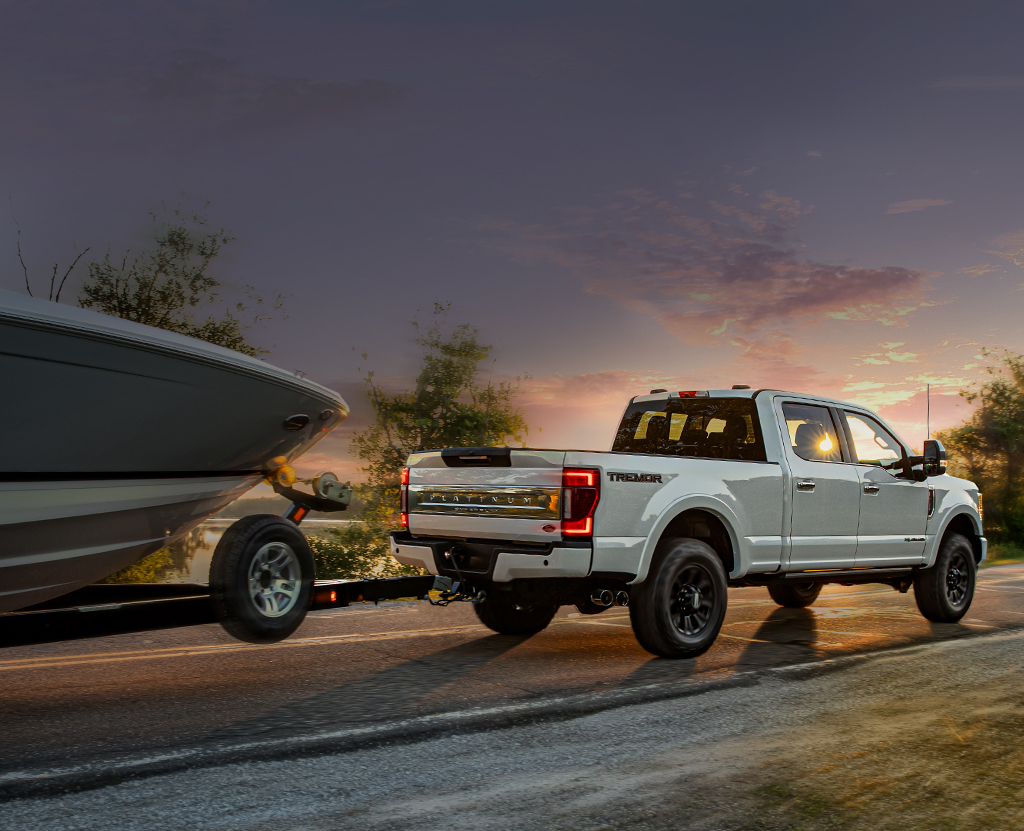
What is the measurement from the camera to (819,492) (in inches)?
320

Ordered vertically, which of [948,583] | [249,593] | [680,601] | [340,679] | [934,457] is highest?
[934,457]

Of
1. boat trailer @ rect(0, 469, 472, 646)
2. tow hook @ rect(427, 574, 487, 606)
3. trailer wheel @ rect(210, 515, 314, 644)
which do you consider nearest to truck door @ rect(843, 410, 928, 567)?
tow hook @ rect(427, 574, 487, 606)

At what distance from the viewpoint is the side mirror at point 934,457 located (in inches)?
345

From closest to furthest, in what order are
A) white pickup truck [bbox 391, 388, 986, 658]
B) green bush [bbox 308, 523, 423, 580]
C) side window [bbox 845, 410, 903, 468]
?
white pickup truck [bbox 391, 388, 986, 658]
side window [bbox 845, 410, 903, 468]
green bush [bbox 308, 523, 423, 580]

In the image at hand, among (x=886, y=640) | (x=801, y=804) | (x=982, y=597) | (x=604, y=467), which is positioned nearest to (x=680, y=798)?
(x=801, y=804)

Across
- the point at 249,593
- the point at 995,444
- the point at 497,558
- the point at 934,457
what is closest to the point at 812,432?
the point at 934,457

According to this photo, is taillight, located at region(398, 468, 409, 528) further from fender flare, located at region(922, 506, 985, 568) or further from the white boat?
fender flare, located at region(922, 506, 985, 568)

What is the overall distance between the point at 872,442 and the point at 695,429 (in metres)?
2.00

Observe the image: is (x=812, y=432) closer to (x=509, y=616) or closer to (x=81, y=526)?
(x=509, y=616)

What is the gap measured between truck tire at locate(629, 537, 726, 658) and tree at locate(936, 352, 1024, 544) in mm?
37780

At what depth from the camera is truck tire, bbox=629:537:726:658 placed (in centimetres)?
687

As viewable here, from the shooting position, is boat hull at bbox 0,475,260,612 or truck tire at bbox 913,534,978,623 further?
truck tire at bbox 913,534,978,623

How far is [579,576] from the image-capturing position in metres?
6.40

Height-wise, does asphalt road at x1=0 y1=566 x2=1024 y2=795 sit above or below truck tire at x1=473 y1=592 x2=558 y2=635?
below
